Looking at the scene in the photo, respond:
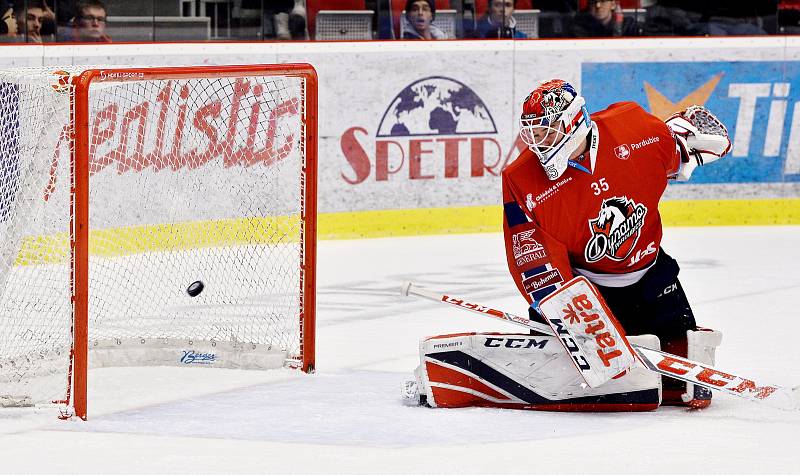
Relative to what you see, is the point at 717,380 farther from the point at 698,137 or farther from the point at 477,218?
the point at 477,218

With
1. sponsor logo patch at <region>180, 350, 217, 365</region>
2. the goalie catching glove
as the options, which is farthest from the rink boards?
the goalie catching glove

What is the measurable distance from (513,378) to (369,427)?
44 centimetres

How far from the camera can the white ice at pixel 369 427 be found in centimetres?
346

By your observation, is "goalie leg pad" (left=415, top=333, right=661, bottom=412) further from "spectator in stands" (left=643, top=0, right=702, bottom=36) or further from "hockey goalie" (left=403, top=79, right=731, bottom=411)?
"spectator in stands" (left=643, top=0, right=702, bottom=36)

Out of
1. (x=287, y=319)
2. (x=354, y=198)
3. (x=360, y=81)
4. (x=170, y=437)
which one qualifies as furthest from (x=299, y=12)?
(x=170, y=437)

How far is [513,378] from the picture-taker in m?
4.07

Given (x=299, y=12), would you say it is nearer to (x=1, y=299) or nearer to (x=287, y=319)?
(x=287, y=319)

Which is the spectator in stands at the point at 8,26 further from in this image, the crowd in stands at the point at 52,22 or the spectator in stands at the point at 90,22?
the spectator in stands at the point at 90,22

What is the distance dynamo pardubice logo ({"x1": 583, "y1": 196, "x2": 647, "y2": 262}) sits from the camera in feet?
13.3

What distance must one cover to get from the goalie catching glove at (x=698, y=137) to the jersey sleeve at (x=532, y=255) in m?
0.55

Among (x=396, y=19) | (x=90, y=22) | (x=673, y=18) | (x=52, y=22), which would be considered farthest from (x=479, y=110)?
(x=52, y=22)

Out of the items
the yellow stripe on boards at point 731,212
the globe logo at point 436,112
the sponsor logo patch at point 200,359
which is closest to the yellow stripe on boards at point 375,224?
the yellow stripe on boards at point 731,212

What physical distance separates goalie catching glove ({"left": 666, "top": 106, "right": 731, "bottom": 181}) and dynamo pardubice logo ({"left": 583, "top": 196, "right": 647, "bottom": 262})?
10.9 inches

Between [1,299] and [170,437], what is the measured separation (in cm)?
87
